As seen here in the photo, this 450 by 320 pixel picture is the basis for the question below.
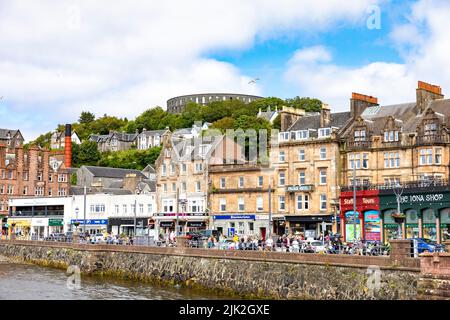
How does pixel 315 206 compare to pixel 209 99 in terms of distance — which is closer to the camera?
pixel 315 206

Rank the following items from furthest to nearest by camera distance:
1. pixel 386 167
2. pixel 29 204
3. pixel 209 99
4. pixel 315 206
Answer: pixel 209 99 < pixel 29 204 < pixel 315 206 < pixel 386 167

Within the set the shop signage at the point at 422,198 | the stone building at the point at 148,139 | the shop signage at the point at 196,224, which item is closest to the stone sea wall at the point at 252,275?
the shop signage at the point at 196,224

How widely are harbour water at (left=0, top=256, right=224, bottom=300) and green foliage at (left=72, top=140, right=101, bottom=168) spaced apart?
89.6 m

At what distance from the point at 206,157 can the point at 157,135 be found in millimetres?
82116

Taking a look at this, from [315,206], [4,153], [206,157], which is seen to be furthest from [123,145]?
[315,206]

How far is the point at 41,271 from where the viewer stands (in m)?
56.1

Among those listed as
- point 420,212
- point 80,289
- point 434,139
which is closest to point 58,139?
point 434,139

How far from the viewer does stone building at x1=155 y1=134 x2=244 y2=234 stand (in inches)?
2938

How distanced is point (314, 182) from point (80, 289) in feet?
95.5

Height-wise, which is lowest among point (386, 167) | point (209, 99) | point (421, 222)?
point (421, 222)

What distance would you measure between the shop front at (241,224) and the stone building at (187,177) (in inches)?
74.6
